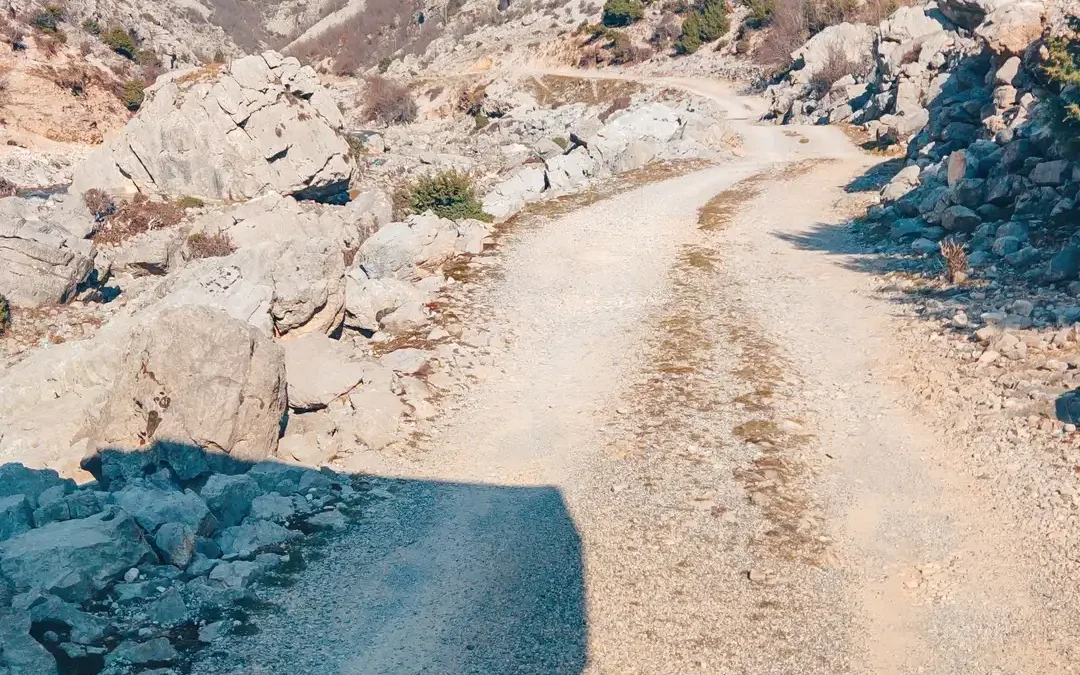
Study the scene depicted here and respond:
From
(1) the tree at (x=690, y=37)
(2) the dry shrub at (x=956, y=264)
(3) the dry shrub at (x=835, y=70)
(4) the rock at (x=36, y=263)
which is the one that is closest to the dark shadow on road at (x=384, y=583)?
(2) the dry shrub at (x=956, y=264)

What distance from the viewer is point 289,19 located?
Result: 107688mm

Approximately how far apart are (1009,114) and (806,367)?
13.1 meters

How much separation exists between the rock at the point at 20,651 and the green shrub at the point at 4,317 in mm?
15041

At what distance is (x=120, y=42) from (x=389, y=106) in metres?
19.5

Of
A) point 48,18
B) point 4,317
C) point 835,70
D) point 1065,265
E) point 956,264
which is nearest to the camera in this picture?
point 1065,265

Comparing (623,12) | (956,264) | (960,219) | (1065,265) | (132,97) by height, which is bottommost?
(956,264)

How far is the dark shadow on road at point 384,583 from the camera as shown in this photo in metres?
7.86

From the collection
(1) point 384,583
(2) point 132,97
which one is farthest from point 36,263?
(2) point 132,97

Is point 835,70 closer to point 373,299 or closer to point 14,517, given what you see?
point 373,299

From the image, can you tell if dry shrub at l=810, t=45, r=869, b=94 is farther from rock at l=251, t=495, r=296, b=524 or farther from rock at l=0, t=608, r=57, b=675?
rock at l=0, t=608, r=57, b=675

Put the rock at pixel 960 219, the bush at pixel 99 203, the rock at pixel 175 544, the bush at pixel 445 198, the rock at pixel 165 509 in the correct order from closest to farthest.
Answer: the rock at pixel 175 544, the rock at pixel 165 509, the rock at pixel 960 219, the bush at pixel 445 198, the bush at pixel 99 203

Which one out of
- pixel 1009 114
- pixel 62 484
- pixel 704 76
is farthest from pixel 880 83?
pixel 62 484

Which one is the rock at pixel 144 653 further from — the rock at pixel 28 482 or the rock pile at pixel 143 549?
the rock at pixel 28 482

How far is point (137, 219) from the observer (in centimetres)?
2566
